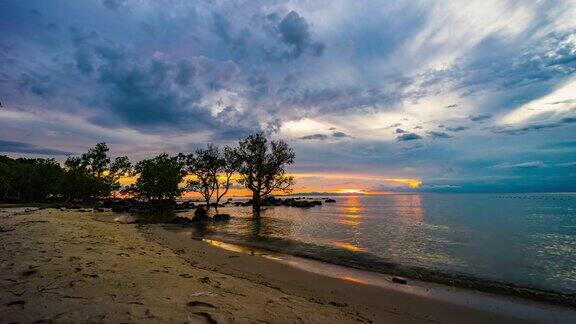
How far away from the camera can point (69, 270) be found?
736 cm

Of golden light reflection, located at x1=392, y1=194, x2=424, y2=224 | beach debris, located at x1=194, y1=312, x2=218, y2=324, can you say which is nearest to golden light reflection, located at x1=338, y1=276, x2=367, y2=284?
beach debris, located at x1=194, y1=312, x2=218, y2=324

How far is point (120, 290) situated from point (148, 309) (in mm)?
1446

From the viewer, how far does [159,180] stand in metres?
53.4

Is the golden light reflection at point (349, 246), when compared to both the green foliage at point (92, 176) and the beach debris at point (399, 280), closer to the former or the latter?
the beach debris at point (399, 280)

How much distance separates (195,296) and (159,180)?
168ft

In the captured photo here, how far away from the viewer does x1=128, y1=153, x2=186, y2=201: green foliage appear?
53.7m

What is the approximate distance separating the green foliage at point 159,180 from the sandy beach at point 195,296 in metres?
42.9

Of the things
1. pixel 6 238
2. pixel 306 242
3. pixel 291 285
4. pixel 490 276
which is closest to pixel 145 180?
pixel 306 242

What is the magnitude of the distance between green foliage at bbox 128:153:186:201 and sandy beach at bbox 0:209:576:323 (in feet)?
141

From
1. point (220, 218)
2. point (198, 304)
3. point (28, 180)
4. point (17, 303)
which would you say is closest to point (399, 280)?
point (198, 304)

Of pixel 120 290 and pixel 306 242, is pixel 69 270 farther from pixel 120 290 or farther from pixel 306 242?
pixel 306 242

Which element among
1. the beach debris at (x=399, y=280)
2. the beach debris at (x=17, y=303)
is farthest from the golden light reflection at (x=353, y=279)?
the beach debris at (x=17, y=303)

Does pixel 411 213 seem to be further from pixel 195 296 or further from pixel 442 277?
pixel 195 296

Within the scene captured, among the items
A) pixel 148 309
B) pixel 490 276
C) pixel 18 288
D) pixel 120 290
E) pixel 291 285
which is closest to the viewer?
pixel 148 309
